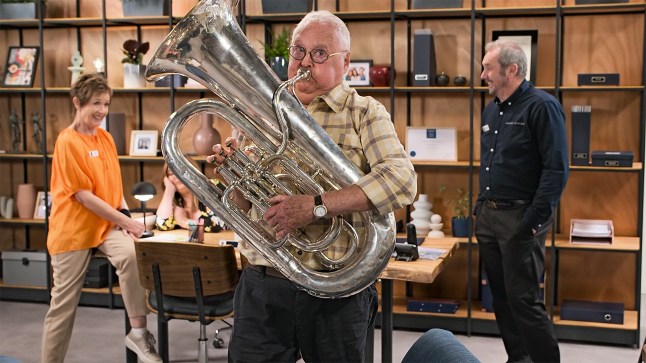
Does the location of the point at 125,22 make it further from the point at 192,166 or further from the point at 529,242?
the point at 192,166

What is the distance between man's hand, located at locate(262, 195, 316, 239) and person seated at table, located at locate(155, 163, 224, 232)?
236 cm

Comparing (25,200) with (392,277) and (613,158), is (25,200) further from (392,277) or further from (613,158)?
(613,158)

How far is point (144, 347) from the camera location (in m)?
4.04

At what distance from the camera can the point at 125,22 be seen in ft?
18.9

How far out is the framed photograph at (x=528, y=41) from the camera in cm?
502

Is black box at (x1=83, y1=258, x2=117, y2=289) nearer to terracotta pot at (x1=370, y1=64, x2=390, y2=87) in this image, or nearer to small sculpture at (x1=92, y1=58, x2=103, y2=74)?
small sculpture at (x1=92, y1=58, x2=103, y2=74)

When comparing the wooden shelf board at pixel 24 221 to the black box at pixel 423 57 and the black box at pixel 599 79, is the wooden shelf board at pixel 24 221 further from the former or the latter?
the black box at pixel 599 79

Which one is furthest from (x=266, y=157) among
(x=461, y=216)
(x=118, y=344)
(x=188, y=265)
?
(x=461, y=216)

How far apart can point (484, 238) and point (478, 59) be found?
4.64 feet

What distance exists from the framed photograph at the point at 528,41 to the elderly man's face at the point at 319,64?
9.89ft

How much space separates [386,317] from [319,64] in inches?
64.6

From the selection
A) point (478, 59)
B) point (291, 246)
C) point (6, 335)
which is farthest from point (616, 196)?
point (6, 335)

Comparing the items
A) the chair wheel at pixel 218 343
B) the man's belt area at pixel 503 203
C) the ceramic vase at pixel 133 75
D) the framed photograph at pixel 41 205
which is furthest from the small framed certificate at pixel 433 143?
the framed photograph at pixel 41 205

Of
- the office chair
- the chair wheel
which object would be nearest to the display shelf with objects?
the chair wheel
